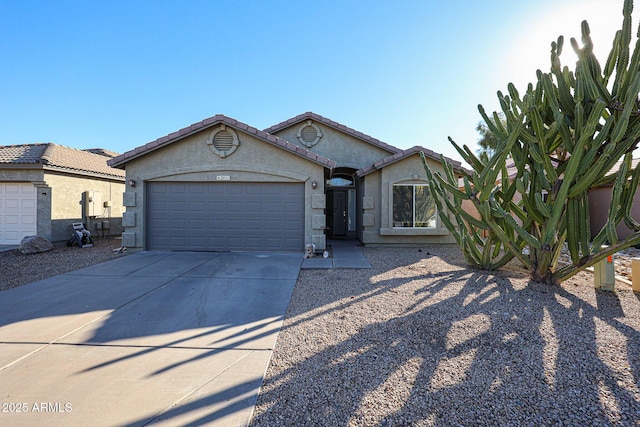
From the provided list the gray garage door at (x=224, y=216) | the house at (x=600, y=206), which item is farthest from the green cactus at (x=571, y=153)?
the house at (x=600, y=206)

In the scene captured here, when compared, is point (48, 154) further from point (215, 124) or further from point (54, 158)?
point (215, 124)

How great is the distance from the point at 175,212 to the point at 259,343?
768 centimetres

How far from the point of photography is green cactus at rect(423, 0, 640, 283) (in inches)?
195

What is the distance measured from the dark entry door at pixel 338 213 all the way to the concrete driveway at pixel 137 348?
27.4 ft

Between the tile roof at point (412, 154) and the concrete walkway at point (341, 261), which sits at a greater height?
the tile roof at point (412, 154)

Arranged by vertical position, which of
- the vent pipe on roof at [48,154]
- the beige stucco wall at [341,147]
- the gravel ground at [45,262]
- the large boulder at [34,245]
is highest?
the beige stucco wall at [341,147]

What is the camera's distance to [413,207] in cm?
1128

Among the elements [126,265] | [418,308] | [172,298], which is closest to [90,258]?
[126,265]

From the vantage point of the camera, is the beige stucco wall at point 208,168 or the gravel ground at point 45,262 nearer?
the gravel ground at point 45,262

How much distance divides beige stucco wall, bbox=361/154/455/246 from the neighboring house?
11535 millimetres

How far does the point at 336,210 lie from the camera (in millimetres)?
14820

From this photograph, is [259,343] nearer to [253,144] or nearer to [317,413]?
[317,413]

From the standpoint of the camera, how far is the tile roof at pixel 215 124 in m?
9.45

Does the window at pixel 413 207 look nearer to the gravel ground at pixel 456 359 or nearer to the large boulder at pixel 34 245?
the gravel ground at pixel 456 359
